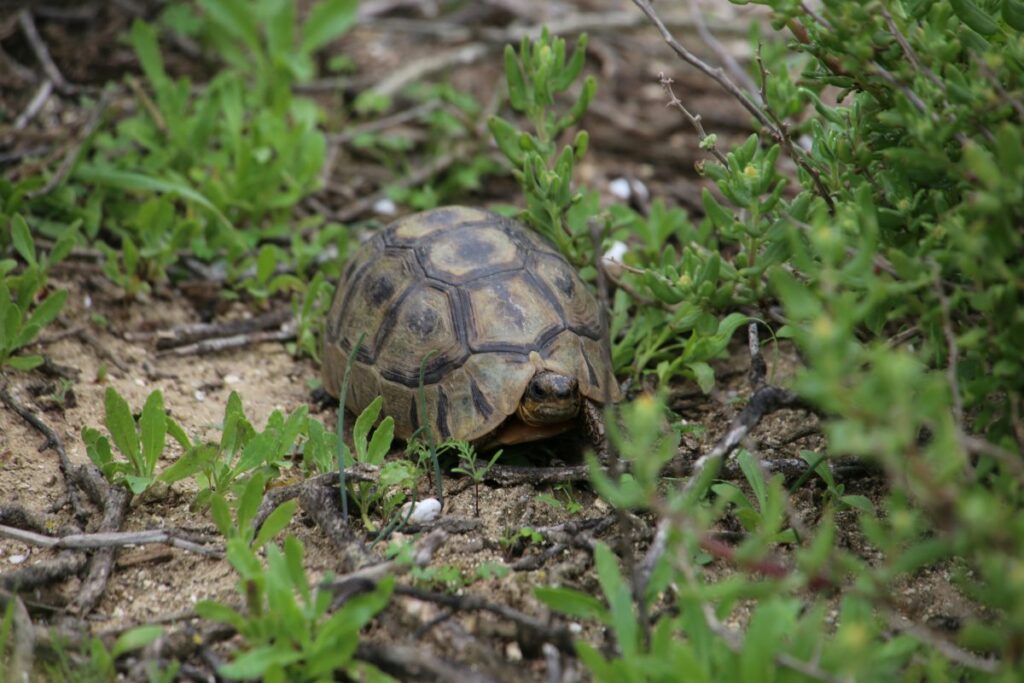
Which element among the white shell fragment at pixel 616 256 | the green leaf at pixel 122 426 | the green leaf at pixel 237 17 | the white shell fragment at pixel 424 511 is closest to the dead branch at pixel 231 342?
the green leaf at pixel 122 426

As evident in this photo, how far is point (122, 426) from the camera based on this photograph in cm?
299

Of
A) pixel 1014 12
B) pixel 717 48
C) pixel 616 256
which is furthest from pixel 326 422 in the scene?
pixel 1014 12

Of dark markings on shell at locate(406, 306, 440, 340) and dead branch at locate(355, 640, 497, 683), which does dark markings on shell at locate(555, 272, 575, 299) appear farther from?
dead branch at locate(355, 640, 497, 683)

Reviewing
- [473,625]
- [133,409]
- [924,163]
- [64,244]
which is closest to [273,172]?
[64,244]

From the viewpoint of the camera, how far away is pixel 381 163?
557cm

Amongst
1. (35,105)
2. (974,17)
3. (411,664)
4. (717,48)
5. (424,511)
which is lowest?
(424,511)

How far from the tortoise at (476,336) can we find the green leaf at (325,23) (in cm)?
219

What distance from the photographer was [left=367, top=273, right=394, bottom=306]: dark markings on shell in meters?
3.62

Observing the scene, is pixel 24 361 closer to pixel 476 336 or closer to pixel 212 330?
pixel 212 330

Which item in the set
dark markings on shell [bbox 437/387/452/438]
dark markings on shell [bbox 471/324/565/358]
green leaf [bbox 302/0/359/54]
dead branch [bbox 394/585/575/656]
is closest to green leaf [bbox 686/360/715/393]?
dark markings on shell [bbox 471/324/565/358]

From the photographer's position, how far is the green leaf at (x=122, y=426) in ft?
9.71

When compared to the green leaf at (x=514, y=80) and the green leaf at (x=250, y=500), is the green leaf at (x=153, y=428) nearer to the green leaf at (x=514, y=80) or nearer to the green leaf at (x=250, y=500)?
the green leaf at (x=250, y=500)

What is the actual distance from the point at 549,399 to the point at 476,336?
13.1 inches

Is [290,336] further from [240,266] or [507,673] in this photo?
[507,673]
